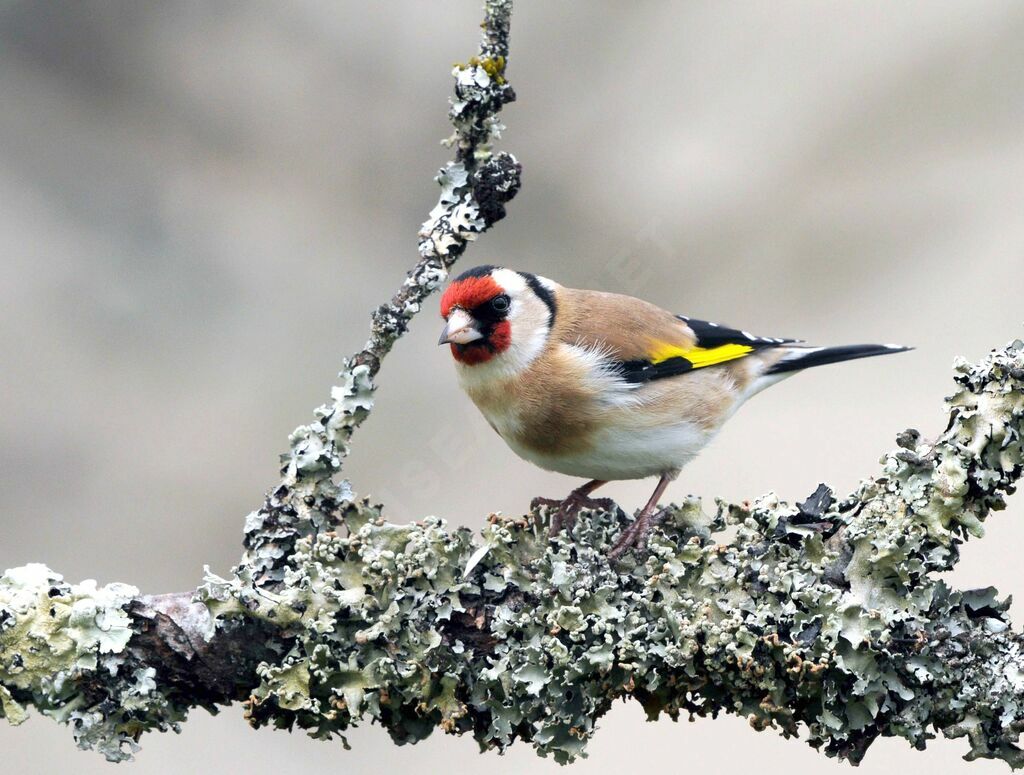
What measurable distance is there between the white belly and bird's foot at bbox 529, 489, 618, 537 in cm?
6

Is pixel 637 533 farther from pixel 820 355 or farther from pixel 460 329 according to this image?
pixel 820 355

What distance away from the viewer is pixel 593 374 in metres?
2.57

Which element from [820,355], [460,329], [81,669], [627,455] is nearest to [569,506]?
A: [627,455]

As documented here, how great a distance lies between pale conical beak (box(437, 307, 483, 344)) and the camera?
254 cm

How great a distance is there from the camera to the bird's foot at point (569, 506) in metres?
2.27

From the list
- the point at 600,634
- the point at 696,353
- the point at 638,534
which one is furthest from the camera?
the point at 696,353

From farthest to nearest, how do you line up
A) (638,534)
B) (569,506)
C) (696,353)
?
(696,353) < (569,506) < (638,534)

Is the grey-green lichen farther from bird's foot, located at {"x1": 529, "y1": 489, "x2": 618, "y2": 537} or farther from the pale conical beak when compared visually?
the pale conical beak

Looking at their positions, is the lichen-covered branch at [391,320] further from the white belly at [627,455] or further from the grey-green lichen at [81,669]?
the white belly at [627,455]

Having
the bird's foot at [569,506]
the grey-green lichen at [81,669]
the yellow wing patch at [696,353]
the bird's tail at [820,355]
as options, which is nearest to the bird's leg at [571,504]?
the bird's foot at [569,506]

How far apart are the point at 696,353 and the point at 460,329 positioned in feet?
1.91

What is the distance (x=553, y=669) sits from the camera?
1.92 m

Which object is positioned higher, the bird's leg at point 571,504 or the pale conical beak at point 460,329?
the pale conical beak at point 460,329

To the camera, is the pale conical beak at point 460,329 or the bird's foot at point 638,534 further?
the pale conical beak at point 460,329
